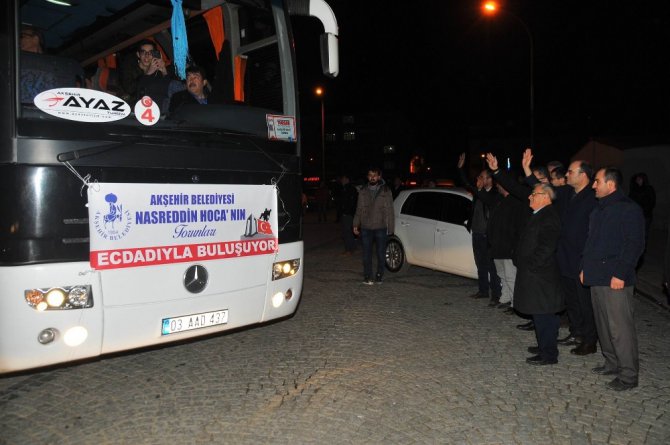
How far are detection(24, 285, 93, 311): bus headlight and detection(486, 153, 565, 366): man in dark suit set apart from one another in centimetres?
372

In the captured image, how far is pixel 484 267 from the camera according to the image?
7965 millimetres

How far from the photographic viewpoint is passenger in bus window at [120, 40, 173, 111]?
439 cm

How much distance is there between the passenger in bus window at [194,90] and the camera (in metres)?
4.52

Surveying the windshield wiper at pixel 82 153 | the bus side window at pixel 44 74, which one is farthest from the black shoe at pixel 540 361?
the bus side window at pixel 44 74

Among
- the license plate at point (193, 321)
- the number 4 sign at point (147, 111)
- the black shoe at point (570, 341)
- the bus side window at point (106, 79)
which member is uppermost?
the bus side window at point (106, 79)

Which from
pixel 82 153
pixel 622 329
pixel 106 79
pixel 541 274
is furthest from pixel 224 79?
pixel 622 329

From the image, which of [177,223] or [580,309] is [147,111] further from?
[580,309]

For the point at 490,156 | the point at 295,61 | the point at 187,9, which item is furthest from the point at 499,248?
the point at 187,9

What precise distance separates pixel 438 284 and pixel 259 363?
4790mm

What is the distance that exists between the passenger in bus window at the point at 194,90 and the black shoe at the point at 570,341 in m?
4.50

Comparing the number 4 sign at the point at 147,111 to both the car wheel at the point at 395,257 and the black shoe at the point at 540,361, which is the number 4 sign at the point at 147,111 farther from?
the car wheel at the point at 395,257

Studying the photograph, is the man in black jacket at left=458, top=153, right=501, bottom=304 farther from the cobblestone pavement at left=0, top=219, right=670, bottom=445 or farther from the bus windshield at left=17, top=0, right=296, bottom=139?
the bus windshield at left=17, top=0, right=296, bottom=139

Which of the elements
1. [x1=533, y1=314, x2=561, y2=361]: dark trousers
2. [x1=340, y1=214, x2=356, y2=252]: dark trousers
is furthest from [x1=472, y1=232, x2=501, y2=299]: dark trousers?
[x1=340, y1=214, x2=356, y2=252]: dark trousers

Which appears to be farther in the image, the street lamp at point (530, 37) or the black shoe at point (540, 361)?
the street lamp at point (530, 37)
